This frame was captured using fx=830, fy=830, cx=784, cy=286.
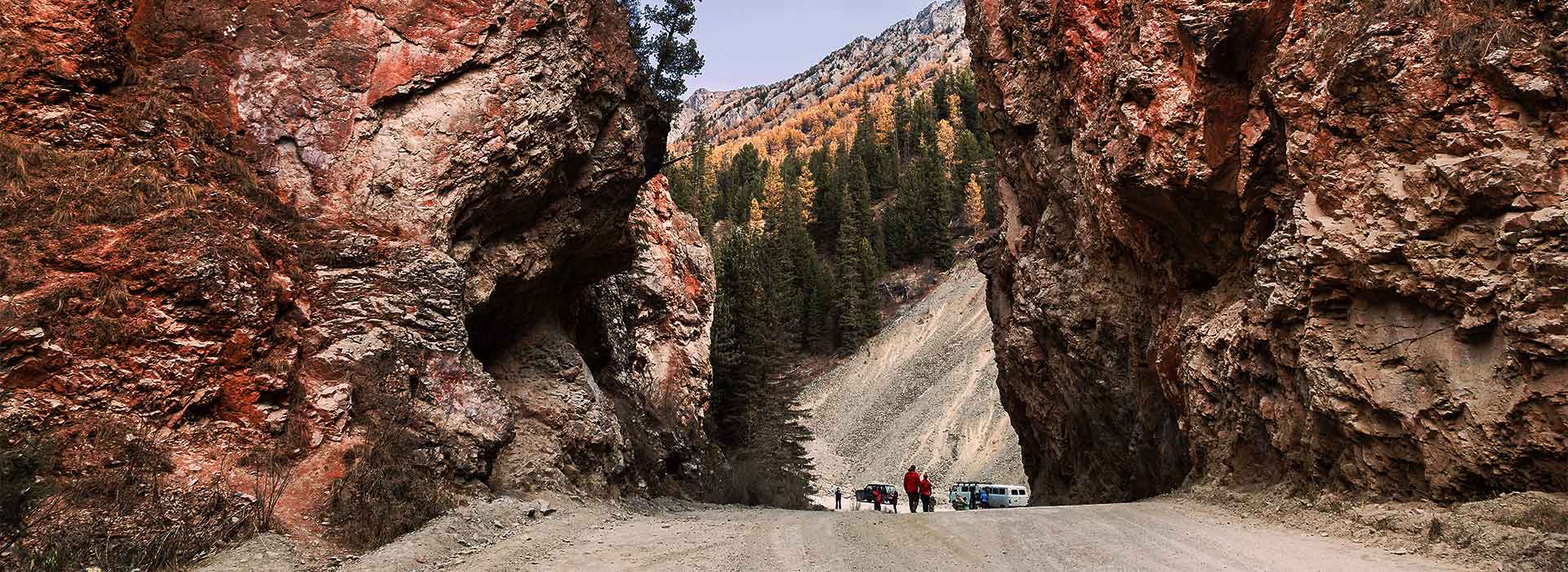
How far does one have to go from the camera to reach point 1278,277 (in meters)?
13.0

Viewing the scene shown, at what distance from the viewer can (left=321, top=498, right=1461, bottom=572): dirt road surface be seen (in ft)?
28.9

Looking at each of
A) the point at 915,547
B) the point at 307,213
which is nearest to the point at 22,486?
the point at 307,213

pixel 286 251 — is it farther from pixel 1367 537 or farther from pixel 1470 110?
pixel 1470 110

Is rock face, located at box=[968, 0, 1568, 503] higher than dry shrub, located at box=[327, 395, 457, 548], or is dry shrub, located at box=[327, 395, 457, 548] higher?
rock face, located at box=[968, 0, 1568, 503]

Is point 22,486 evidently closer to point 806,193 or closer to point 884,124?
point 806,193

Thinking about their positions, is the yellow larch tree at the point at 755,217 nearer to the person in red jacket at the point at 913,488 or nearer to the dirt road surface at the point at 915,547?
the person in red jacket at the point at 913,488

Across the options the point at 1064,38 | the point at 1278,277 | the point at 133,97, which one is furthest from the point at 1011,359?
the point at 133,97

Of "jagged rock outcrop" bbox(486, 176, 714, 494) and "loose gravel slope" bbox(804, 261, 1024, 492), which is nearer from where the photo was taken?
"jagged rock outcrop" bbox(486, 176, 714, 494)

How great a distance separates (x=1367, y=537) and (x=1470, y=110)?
5.31m

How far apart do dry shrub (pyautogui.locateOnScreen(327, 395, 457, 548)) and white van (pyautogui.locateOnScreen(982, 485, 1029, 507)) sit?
78.2ft

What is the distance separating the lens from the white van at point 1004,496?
3089cm

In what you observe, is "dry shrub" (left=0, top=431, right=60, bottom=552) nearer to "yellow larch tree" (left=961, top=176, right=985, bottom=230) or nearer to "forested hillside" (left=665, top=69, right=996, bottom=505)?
"forested hillside" (left=665, top=69, right=996, bottom=505)

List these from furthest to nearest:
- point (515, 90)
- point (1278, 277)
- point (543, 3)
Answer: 1. point (543, 3)
2. point (515, 90)
3. point (1278, 277)

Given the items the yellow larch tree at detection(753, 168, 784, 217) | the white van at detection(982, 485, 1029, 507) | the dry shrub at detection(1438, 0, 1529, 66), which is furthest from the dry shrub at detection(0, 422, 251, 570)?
the yellow larch tree at detection(753, 168, 784, 217)
